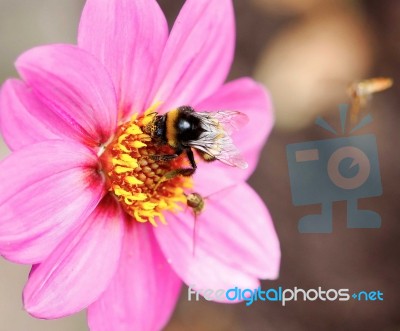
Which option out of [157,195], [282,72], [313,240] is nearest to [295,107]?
[282,72]

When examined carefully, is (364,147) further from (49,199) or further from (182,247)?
(49,199)

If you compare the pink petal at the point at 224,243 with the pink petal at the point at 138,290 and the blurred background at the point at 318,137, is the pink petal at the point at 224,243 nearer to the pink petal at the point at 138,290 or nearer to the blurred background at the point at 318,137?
the pink petal at the point at 138,290

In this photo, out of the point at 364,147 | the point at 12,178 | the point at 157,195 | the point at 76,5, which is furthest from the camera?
the point at 364,147

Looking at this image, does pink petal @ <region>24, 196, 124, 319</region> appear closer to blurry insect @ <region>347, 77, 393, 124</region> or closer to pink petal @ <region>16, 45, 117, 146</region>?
pink petal @ <region>16, 45, 117, 146</region>

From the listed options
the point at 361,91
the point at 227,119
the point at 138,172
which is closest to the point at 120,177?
the point at 138,172

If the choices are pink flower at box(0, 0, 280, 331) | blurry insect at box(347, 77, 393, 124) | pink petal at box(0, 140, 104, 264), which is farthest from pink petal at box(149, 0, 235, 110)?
blurry insect at box(347, 77, 393, 124)

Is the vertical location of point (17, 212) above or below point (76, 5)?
below
